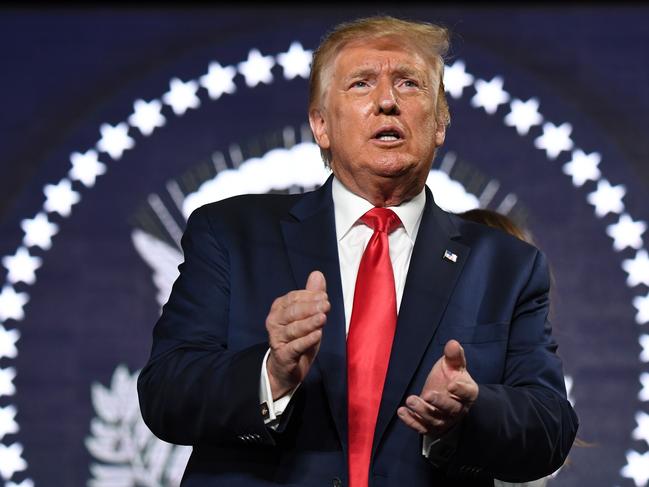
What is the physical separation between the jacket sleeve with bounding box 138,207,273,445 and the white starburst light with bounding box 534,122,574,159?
1909mm

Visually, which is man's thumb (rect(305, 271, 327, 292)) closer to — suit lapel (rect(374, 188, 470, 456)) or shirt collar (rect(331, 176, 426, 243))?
suit lapel (rect(374, 188, 470, 456))

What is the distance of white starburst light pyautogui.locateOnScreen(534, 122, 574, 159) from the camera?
11.3 feet

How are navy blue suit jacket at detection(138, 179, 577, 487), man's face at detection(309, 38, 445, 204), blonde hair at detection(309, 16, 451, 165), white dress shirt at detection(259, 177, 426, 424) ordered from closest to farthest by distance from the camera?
navy blue suit jacket at detection(138, 179, 577, 487), white dress shirt at detection(259, 177, 426, 424), man's face at detection(309, 38, 445, 204), blonde hair at detection(309, 16, 451, 165)

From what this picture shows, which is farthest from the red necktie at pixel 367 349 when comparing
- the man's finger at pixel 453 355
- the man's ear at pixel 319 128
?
the man's ear at pixel 319 128

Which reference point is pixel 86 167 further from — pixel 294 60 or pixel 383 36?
pixel 383 36

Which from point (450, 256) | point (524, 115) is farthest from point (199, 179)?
point (450, 256)

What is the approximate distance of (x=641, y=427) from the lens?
10.8ft

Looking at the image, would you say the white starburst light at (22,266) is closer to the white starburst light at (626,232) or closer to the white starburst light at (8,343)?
the white starburst light at (8,343)

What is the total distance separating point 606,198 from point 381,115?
1.75 m

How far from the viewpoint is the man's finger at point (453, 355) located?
1427mm

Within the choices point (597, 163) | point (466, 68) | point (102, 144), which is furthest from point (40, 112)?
point (597, 163)

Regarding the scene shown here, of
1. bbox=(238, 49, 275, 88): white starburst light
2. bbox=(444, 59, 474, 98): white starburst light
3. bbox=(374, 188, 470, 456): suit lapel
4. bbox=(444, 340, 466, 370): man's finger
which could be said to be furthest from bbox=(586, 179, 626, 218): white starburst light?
bbox=(444, 340, 466, 370): man's finger

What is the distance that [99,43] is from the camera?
11.7ft

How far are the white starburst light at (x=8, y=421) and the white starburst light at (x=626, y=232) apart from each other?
1908 mm
